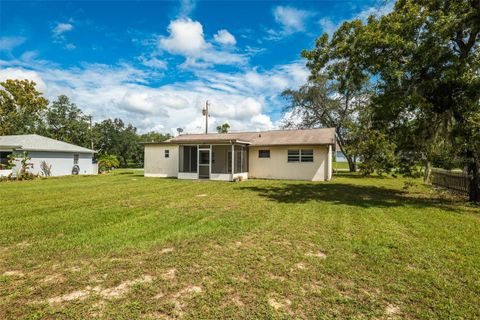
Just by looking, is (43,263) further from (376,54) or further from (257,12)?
(257,12)

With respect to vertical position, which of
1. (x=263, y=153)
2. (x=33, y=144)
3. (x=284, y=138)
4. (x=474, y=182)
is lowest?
(x=474, y=182)

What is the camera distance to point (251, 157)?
60.4 feet

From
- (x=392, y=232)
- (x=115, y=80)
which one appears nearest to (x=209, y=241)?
(x=392, y=232)

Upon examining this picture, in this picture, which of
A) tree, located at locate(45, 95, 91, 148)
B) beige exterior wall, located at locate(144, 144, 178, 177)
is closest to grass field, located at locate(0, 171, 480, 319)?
beige exterior wall, located at locate(144, 144, 178, 177)

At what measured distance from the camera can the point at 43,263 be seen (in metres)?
3.67

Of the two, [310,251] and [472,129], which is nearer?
[310,251]

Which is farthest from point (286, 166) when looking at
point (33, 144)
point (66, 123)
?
point (66, 123)

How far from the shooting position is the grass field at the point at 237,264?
8.66ft

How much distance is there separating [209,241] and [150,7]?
1243 centimetres

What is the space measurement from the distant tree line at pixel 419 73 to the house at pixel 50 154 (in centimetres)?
2106

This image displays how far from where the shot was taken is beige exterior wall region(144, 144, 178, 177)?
61.9ft

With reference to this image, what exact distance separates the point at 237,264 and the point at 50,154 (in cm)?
2264

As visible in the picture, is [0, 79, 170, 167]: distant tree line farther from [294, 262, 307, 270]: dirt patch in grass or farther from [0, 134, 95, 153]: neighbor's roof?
[294, 262, 307, 270]: dirt patch in grass

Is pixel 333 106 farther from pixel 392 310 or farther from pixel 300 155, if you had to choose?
pixel 392 310
